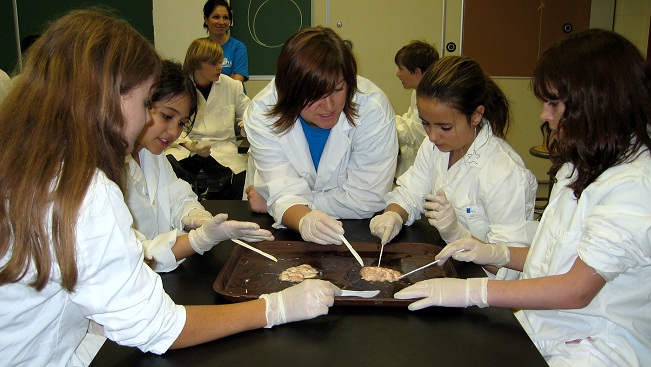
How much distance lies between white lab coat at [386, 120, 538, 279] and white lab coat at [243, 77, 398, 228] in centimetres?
13

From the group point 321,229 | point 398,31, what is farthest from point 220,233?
point 398,31

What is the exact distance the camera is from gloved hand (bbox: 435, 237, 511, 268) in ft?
4.69

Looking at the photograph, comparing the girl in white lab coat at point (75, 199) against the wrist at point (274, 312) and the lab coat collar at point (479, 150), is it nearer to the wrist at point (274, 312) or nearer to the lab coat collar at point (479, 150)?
the wrist at point (274, 312)

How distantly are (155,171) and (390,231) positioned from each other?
0.85 meters

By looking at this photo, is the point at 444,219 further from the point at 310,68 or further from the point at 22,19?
the point at 22,19

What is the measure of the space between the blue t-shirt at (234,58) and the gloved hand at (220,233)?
3.23m

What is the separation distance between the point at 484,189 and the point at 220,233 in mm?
843

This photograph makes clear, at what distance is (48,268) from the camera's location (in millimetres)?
927

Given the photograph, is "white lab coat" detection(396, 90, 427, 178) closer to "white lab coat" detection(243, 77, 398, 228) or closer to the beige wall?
the beige wall

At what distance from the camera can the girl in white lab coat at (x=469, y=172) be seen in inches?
65.9

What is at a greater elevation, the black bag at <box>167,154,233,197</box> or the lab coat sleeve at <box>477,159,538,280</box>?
the lab coat sleeve at <box>477,159,538,280</box>

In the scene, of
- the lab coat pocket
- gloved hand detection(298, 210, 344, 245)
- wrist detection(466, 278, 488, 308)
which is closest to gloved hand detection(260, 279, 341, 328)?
wrist detection(466, 278, 488, 308)

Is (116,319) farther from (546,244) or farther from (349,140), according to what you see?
(349,140)

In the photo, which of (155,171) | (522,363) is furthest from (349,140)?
(522,363)
